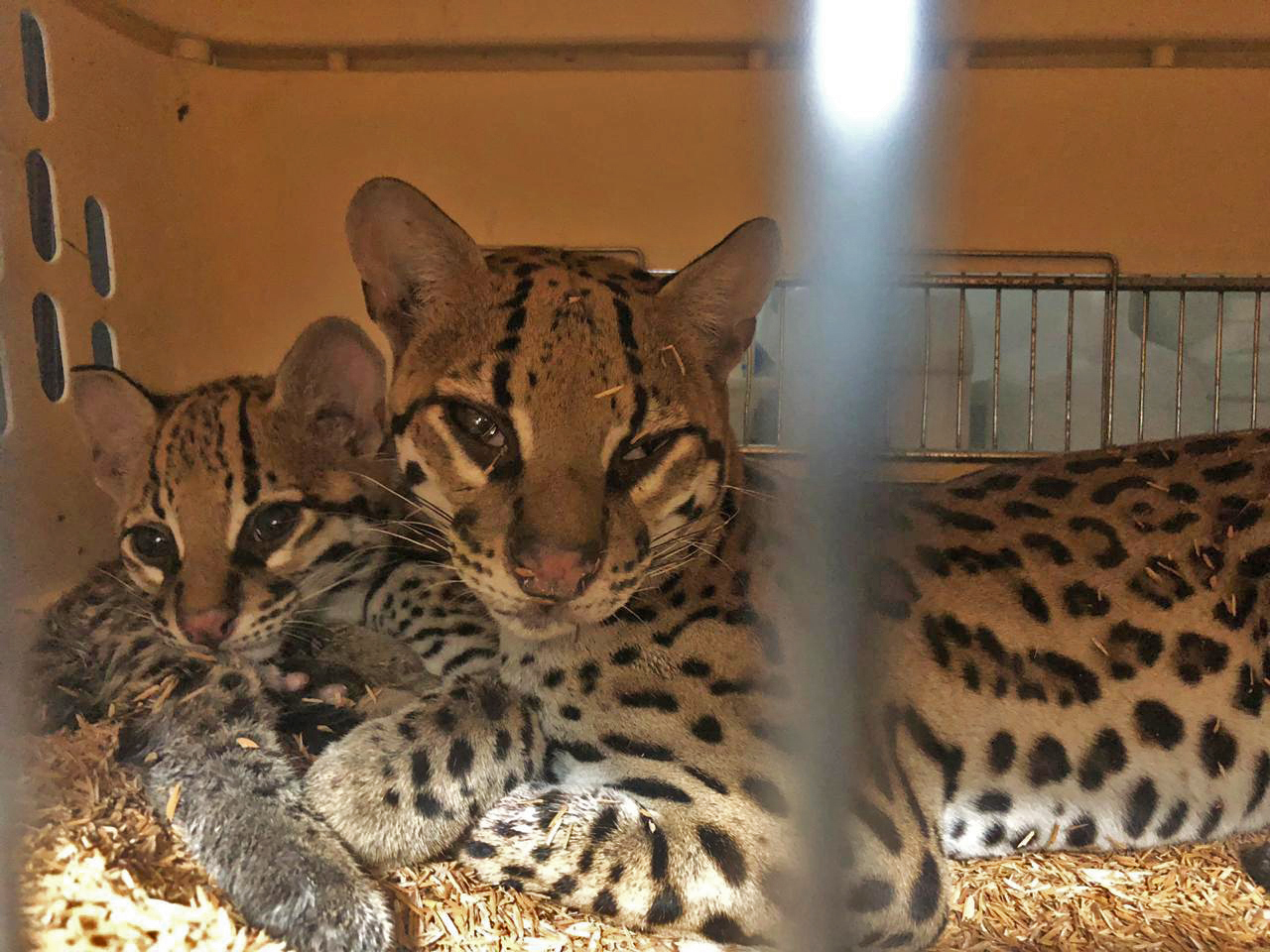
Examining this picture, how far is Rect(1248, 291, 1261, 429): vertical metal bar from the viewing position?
3.35 meters

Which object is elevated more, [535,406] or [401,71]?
[401,71]

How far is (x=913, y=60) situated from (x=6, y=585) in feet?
4.92

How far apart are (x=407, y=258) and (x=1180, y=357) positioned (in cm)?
247

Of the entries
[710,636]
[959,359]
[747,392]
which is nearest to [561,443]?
[710,636]

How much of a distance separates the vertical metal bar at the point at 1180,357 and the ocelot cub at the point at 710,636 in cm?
96

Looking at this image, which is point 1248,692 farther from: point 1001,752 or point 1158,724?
point 1001,752

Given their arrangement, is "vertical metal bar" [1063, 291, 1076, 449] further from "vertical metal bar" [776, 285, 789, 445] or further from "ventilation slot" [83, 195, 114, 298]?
"ventilation slot" [83, 195, 114, 298]

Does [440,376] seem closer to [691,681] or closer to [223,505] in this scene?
[223,505]

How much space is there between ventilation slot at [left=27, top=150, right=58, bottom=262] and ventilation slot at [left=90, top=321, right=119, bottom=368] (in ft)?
0.93

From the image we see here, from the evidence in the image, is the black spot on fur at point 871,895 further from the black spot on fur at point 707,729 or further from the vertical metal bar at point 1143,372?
the vertical metal bar at point 1143,372

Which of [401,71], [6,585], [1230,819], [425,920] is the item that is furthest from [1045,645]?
[401,71]

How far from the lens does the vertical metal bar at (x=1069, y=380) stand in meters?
3.47

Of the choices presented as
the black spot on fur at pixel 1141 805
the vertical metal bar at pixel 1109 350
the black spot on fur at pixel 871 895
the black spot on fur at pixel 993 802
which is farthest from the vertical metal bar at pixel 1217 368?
the black spot on fur at pixel 871 895

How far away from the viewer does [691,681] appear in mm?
2084
